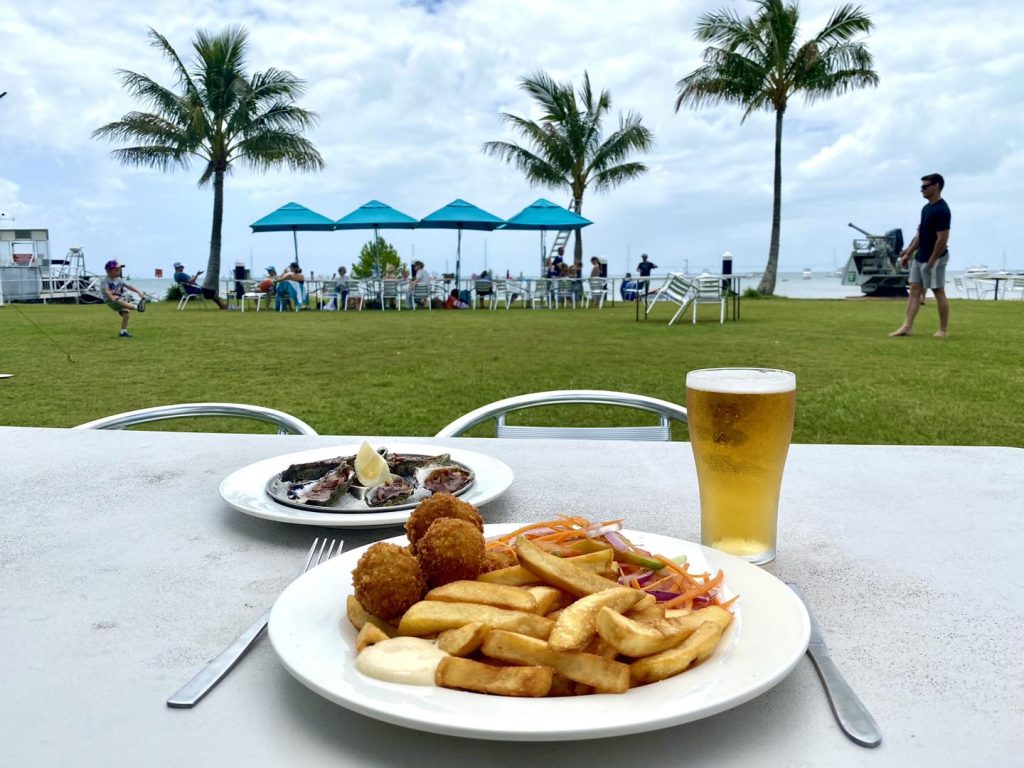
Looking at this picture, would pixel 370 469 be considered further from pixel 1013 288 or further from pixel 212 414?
pixel 1013 288

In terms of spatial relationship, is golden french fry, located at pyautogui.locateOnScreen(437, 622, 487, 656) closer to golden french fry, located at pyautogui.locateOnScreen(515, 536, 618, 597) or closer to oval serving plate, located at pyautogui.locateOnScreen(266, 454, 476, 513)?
golden french fry, located at pyautogui.locateOnScreen(515, 536, 618, 597)

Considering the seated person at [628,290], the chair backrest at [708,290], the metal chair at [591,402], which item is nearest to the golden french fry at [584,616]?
the metal chair at [591,402]

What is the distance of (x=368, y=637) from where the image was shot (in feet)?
2.36

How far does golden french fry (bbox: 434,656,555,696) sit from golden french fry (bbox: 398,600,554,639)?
0.13ft

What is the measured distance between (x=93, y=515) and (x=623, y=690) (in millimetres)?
931

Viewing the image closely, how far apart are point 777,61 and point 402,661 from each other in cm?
2467

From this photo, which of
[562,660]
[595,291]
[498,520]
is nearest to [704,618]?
[562,660]

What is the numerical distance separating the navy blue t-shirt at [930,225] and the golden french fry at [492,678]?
1118cm

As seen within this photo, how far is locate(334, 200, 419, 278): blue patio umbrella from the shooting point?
22922 mm

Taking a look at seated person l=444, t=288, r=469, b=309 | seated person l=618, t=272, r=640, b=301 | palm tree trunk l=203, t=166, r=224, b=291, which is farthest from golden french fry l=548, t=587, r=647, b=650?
palm tree trunk l=203, t=166, r=224, b=291

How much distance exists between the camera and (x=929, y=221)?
1042 centimetres

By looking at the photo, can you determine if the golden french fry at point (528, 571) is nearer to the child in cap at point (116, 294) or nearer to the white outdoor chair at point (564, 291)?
the child in cap at point (116, 294)

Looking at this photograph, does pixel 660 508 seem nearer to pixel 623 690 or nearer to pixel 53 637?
pixel 623 690

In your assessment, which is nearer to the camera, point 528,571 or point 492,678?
point 492,678
